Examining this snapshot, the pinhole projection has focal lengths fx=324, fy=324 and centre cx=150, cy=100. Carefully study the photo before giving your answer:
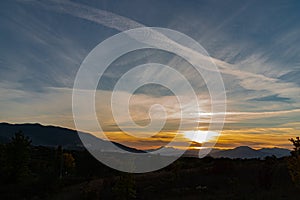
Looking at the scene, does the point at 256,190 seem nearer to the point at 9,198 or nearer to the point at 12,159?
the point at 9,198

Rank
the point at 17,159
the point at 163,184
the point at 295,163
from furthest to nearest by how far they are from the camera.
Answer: the point at 17,159
the point at 163,184
the point at 295,163

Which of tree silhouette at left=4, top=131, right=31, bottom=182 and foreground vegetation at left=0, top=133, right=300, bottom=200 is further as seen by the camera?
tree silhouette at left=4, top=131, right=31, bottom=182

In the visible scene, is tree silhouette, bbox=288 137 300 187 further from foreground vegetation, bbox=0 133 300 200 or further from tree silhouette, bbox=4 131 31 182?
tree silhouette, bbox=4 131 31 182

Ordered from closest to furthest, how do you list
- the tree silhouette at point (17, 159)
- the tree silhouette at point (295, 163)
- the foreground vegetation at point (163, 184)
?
the tree silhouette at point (295, 163) → the foreground vegetation at point (163, 184) → the tree silhouette at point (17, 159)

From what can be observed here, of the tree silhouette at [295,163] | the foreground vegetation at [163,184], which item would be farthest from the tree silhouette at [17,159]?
the tree silhouette at [295,163]

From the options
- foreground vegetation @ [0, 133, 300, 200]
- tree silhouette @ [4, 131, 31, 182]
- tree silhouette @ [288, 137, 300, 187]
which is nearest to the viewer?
tree silhouette @ [288, 137, 300, 187]

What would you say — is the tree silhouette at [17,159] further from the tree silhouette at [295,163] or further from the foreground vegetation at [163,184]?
the tree silhouette at [295,163]

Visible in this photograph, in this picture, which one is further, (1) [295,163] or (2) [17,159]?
(2) [17,159]

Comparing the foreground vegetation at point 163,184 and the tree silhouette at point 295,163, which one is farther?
the foreground vegetation at point 163,184

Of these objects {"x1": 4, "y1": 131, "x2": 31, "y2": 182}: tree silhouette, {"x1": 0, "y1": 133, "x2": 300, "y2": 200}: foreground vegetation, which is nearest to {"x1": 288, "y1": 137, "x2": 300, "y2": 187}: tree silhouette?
{"x1": 0, "y1": 133, "x2": 300, "y2": 200}: foreground vegetation

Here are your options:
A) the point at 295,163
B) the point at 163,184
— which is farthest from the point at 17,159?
the point at 295,163

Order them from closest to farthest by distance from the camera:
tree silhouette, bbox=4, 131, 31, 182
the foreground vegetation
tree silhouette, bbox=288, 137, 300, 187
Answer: tree silhouette, bbox=288, 137, 300, 187 < the foreground vegetation < tree silhouette, bbox=4, 131, 31, 182

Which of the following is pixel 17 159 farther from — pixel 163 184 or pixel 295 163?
pixel 295 163

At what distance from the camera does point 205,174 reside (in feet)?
145
